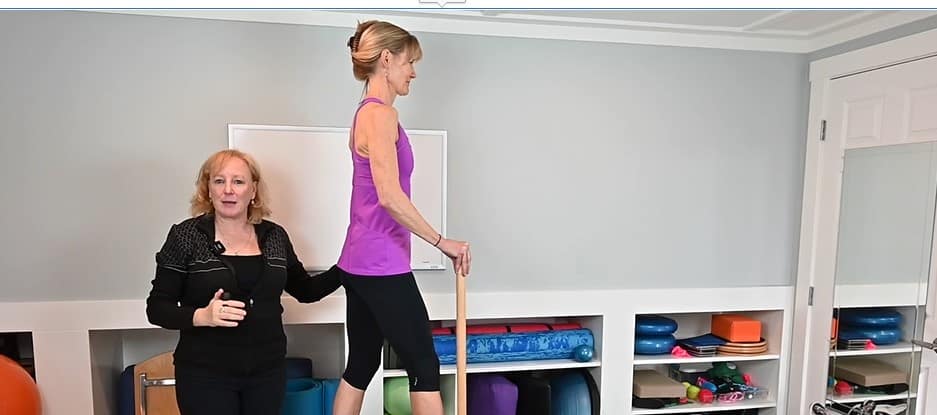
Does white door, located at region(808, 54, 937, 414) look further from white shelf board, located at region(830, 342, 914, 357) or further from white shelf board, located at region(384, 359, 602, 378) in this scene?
white shelf board, located at region(384, 359, 602, 378)

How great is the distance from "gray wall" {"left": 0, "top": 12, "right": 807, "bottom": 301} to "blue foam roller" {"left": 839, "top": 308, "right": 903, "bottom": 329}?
326 millimetres

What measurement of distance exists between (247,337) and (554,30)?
1.72 m

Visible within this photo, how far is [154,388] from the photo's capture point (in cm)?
226

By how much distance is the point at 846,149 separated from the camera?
8.55ft

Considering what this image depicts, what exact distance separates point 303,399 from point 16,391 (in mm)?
956

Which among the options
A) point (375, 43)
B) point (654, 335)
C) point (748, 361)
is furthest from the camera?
point (748, 361)

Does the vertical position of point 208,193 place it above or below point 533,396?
above

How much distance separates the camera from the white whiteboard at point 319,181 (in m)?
2.40

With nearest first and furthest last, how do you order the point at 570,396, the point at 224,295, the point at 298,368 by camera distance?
the point at 224,295, the point at 298,368, the point at 570,396

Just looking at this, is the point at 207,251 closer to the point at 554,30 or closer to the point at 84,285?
the point at 84,285

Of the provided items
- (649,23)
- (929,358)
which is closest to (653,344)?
(929,358)

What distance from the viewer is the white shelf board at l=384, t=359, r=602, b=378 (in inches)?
100

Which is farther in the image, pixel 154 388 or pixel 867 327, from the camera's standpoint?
pixel 867 327

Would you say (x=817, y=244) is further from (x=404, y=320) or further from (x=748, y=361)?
(x=404, y=320)
